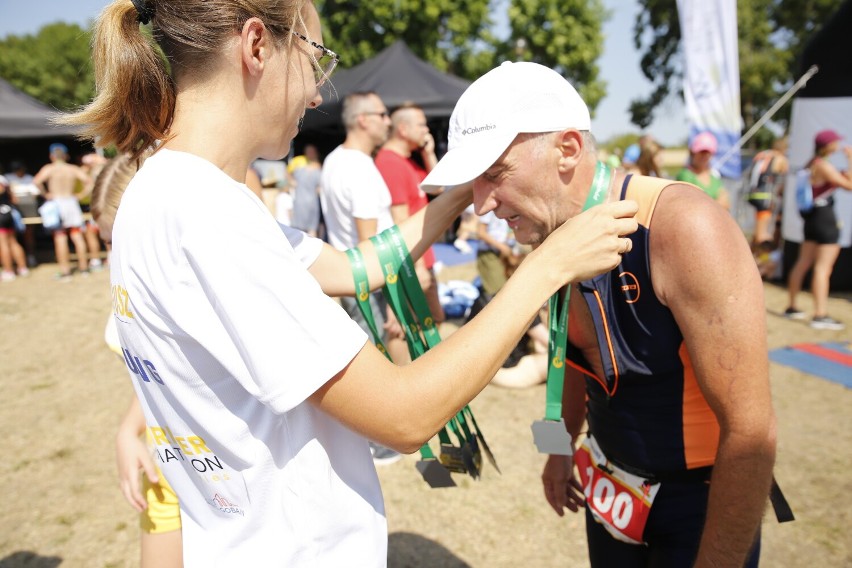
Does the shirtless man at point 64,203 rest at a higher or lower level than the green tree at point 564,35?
lower

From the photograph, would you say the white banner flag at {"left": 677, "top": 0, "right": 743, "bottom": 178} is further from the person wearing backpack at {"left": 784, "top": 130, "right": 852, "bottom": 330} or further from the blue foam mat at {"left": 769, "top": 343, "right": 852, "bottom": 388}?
the blue foam mat at {"left": 769, "top": 343, "right": 852, "bottom": 388}

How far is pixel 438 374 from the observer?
951mm

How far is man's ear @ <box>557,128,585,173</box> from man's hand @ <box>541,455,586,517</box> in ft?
3.54

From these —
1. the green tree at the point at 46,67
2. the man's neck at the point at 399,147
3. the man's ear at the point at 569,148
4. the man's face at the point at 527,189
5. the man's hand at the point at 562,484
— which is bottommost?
the green tree at the point at 46,67

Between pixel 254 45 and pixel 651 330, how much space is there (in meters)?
1.09

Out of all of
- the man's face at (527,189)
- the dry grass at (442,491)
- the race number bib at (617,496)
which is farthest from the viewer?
the dry grass at (442,491)

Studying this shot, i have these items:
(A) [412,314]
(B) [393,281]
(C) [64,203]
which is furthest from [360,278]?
(C) [64,203]

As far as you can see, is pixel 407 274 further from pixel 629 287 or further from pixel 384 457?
pixel 384 457

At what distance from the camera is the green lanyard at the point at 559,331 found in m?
1.50

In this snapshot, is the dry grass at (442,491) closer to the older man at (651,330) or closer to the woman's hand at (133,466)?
the older man at (651,330)

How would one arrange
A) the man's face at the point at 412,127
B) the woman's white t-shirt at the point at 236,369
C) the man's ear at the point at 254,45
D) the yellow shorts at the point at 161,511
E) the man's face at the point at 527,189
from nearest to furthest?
the woman's white t-shirt at the point at 236,369 → the man's ear at the point at 254,45 → the man's face at the point at 527,189 → the yellow shorts at the point at 161,511 → the man's face at the point at 412,127

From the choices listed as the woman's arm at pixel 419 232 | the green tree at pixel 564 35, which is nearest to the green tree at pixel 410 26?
the green tree at pixel 564 35

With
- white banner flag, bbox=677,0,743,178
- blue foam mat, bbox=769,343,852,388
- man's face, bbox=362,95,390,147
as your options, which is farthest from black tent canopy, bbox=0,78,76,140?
blue foam mat, bbox=769,343,852,388

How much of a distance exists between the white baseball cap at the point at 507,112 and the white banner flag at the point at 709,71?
860 cm
